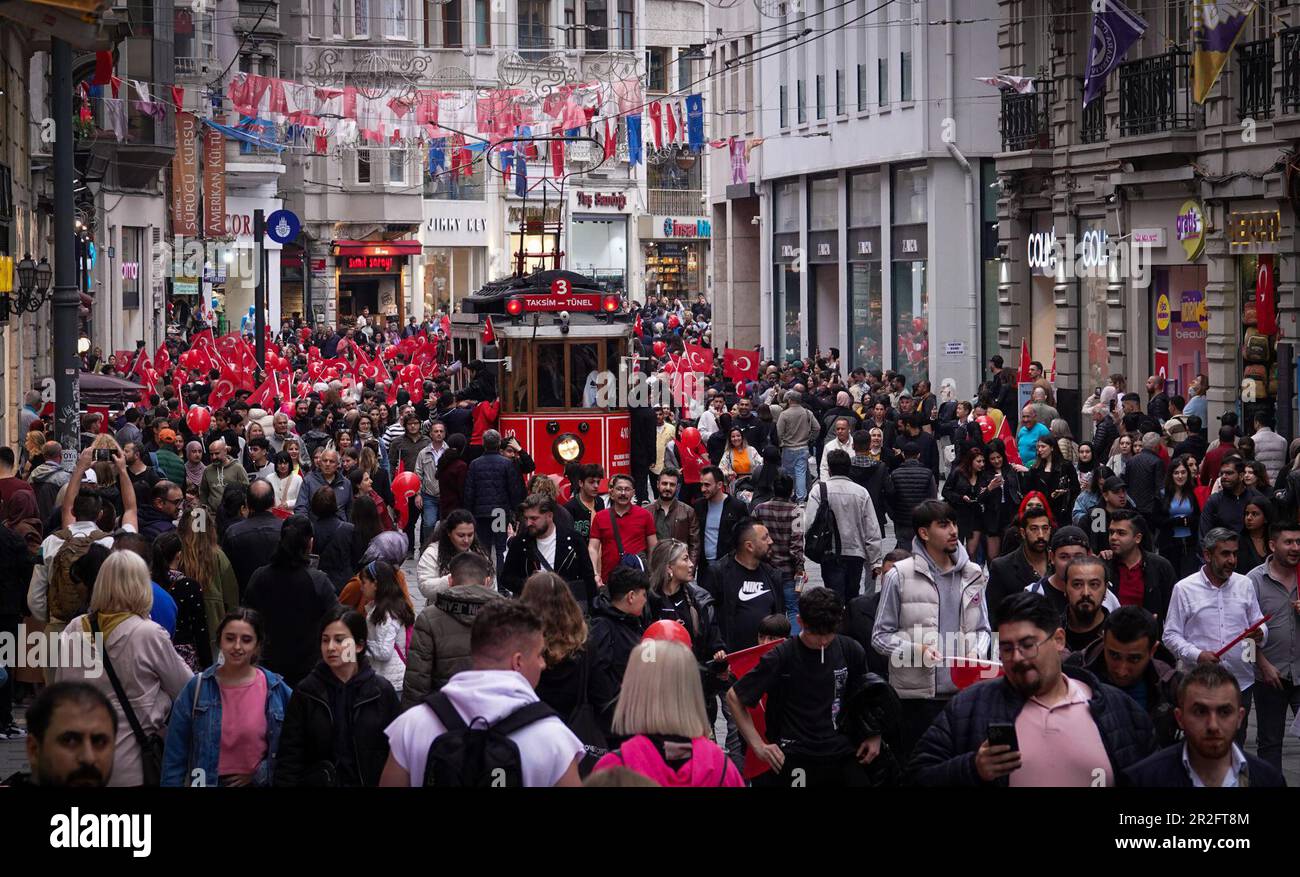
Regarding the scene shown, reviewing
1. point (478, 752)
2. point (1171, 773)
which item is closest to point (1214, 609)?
point (1171, 773)

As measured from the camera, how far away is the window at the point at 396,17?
229 feet

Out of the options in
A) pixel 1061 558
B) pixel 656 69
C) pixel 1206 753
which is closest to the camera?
pixel 1206 753

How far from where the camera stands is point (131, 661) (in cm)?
846

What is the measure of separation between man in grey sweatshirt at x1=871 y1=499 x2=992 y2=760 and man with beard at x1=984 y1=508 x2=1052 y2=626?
1.13 m

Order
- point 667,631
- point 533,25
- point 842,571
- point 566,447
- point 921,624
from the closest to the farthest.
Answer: point 667,631 < point 921,624 < point 842,571 < point 566,447 < point 533,25

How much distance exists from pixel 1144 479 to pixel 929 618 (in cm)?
764

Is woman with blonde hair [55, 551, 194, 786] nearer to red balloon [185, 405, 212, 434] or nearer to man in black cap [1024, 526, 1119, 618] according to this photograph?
man in black cap [1024, 526, 1119, 618]

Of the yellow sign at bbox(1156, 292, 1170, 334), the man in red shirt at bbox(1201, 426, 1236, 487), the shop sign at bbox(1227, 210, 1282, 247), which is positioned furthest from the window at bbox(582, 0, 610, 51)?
the man in red shirt at bbox(1201, 426, 1236, 487)

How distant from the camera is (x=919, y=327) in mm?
41531

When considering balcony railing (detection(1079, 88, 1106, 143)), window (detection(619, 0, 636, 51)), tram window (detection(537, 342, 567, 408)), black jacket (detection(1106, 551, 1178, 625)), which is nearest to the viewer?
black jacket (detection(1106, 551, 1178, 625))

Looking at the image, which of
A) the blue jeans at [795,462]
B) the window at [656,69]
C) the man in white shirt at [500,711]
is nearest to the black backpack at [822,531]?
the blue jeans at [795,462]

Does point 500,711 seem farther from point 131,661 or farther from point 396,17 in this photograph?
point 396,17

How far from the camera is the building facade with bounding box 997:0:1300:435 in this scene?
83.6 ft

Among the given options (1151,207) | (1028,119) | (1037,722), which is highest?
(1028,119)
